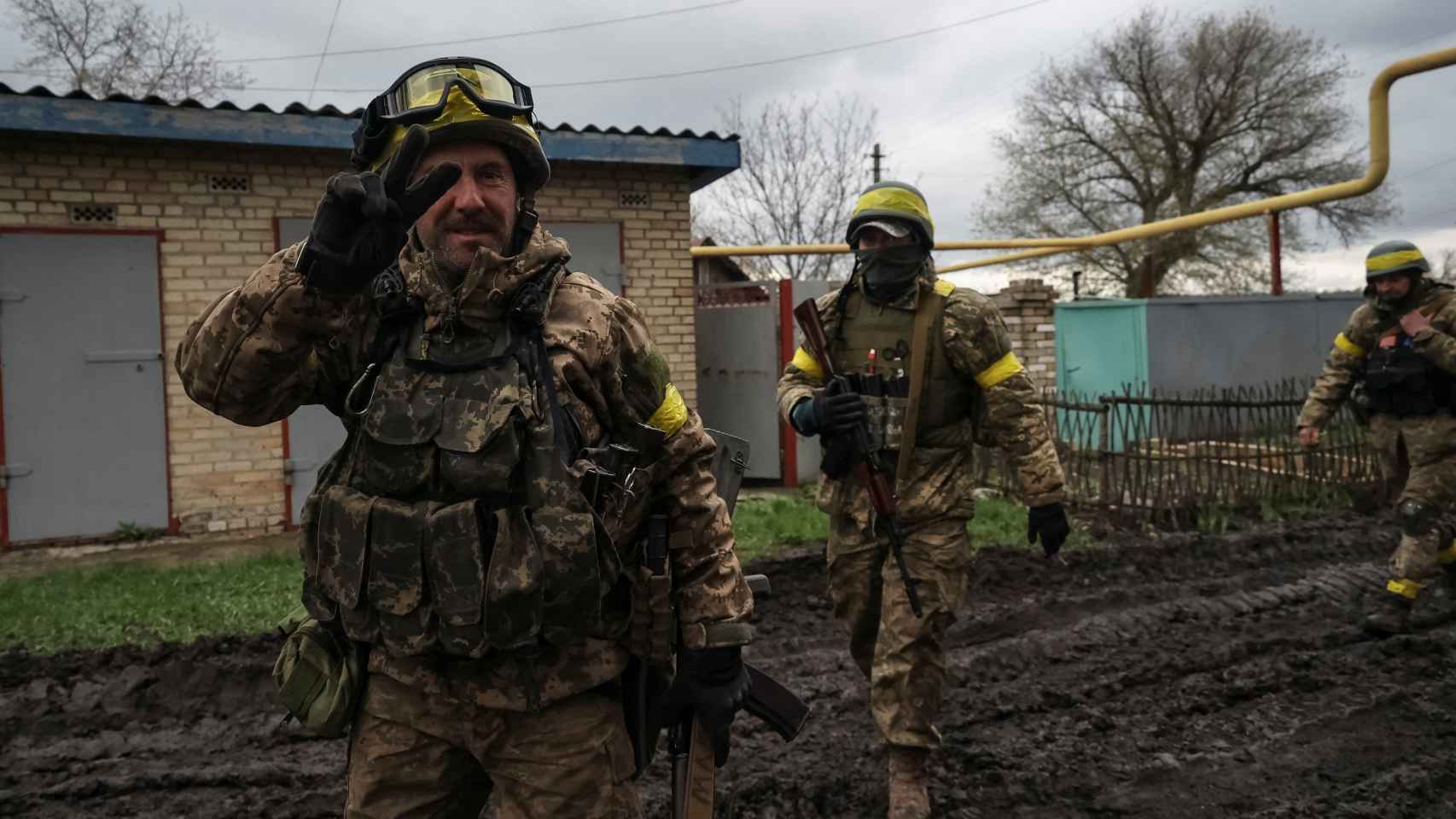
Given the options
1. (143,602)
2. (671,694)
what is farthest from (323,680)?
(143,602)

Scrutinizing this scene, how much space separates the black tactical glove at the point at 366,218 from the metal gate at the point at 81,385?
6.92 metres

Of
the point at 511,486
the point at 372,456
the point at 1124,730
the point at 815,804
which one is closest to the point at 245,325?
the point at 372,456

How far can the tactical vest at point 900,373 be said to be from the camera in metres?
3.83

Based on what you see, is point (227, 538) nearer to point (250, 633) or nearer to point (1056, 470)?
point (250, 633)

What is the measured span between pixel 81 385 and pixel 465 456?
7.10 metres

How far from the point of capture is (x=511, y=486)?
195cm

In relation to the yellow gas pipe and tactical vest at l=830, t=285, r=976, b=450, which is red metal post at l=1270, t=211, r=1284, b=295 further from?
tactical vest at l=830, t=285, r=976, b=450

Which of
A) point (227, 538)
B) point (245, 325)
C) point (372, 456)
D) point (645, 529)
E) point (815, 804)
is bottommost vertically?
point (815, 804)

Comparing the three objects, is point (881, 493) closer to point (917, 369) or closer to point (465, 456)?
point (917, 369)

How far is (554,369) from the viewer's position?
202 centimetres

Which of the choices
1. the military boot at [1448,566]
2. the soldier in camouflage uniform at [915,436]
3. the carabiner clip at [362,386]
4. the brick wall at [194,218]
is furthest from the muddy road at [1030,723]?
the brick wall at [194,218]

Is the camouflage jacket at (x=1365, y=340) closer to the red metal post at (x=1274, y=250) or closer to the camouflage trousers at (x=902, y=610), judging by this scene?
the camouflage trousers at (x=902, y=610)

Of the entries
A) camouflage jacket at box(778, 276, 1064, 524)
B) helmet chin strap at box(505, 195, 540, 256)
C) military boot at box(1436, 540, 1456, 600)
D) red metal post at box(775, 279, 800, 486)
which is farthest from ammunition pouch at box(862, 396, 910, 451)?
red metal post at box(775, 279, 800, 486)

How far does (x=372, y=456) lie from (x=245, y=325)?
0.32 meters
